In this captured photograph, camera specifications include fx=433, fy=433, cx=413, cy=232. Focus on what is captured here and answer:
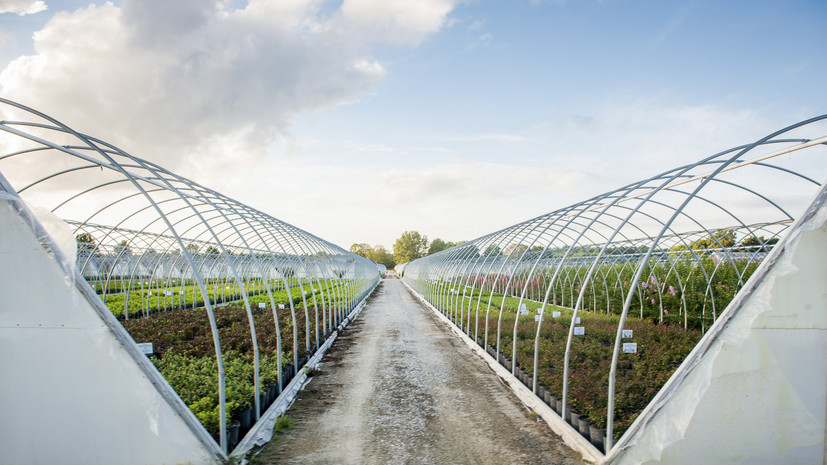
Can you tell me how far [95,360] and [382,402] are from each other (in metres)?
4.23

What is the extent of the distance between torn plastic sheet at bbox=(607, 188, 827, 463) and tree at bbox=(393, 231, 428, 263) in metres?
106

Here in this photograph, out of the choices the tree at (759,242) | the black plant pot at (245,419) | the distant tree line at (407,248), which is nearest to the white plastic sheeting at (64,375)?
the black plant pot at (245,419)

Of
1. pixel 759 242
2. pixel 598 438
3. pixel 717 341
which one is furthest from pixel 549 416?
pixel 759 242

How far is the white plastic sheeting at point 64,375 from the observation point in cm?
349

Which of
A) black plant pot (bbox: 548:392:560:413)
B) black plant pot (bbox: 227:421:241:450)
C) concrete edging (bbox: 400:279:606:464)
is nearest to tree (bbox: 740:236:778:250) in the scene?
concrete edging (bbox: 400:279:606:464)

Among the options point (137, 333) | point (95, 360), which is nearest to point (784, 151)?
point (95, 360)

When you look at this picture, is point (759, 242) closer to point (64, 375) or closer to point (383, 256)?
point (64, 375)

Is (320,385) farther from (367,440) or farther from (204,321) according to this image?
(204,321)

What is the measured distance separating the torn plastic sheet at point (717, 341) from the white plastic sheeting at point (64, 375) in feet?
13.3

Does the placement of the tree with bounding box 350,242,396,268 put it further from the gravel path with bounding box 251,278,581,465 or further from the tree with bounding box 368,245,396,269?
the gravel path with bounding box 251,278,581,465

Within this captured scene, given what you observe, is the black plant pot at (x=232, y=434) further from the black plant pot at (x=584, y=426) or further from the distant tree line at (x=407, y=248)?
the distant tree line at (x=407, y=248)

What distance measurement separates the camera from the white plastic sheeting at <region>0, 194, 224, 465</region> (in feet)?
11.4

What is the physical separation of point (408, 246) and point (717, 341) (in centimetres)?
10970

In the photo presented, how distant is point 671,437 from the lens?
142 inches
